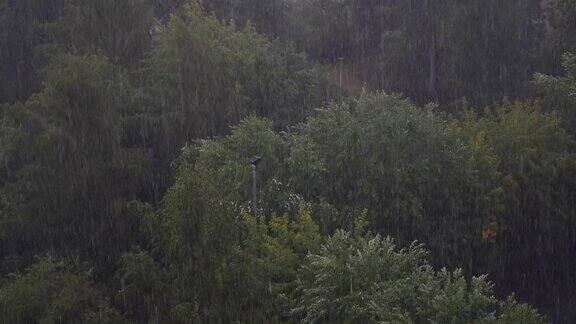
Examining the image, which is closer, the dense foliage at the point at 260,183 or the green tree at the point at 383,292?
the green tree at the point at 383,292

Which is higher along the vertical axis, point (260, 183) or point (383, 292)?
point (383, 292)

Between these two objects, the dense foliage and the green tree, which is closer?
the green tree

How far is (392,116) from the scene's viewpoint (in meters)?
19.6

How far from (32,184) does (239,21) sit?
18067mm

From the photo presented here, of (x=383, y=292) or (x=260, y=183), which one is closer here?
(x=383, y=292)

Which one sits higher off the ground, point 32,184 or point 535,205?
point 32,184

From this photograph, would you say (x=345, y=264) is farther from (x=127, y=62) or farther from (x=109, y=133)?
(x=127, y=62)

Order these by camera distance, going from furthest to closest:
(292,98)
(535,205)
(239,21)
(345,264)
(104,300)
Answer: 1. (239,21)
2. (292,98)
3. (535,205)
4. (104,300)
5. (345,264)

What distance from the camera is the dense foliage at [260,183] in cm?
1234

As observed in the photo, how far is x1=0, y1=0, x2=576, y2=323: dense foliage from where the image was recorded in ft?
40.5

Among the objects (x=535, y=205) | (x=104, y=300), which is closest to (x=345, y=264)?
(x=104, y=300)

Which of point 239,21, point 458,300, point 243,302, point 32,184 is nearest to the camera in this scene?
point 458,300

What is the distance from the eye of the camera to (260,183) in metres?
18.3

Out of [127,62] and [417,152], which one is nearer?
[417,152]
